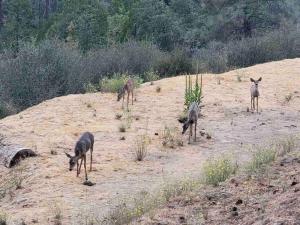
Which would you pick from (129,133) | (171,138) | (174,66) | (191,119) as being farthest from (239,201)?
(174,66)

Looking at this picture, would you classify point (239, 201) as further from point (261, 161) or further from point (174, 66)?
point (174, 66)

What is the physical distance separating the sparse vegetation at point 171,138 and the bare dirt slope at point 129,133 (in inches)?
6.7

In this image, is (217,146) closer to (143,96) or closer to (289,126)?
(289,126)

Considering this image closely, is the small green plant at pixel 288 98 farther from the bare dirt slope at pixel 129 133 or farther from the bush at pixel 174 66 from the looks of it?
the bush at pixel 174 66

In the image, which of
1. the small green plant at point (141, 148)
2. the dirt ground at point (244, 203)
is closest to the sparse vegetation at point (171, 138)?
the small green plant at point (141, 148)

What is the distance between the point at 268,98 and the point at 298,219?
12.2 metres

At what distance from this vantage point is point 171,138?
14047mm

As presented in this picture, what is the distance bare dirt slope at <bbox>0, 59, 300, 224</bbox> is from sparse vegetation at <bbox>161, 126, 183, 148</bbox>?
6.7 inches

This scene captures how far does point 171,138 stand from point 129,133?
1208 millimetres

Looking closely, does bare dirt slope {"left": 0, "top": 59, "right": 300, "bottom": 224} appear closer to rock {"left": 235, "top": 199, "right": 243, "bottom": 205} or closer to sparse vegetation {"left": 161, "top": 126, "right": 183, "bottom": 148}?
sparse vegetation {"left": 161, "top": 126, "right": 183, "bottom": 148}

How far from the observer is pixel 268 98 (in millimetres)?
18422

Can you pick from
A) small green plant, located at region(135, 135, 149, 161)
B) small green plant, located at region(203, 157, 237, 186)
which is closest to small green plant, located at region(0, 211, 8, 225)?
small green plant, located at region(203, 157, 237, 186)

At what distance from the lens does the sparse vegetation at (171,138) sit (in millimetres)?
13724

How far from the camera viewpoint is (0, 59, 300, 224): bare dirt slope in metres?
10.7
